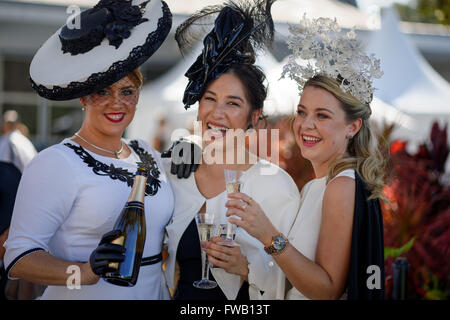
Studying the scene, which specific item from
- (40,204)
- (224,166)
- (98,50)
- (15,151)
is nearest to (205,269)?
(224,166)

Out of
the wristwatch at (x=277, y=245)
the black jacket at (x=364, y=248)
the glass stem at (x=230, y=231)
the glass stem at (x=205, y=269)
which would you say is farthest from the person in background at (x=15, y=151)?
the black jacket at (x=364, y=248)

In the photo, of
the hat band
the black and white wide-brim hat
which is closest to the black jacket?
the black and white wide-brim hat

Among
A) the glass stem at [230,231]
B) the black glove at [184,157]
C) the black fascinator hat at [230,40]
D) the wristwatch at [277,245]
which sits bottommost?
the wristwatch at [277,245]

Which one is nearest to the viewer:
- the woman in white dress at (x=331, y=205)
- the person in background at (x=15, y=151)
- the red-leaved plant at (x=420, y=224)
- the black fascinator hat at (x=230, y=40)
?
the woman in white dress at (x=331, y=205)

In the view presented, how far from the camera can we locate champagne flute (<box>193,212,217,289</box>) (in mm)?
2285

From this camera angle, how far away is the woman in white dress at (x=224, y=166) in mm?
2592

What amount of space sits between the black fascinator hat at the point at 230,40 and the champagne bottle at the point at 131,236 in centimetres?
82

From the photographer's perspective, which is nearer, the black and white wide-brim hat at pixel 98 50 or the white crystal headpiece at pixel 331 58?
the black and white wide-brim hat at pixel 98 50

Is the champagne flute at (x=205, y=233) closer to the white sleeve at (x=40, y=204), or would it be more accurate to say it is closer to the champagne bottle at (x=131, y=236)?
the champagne bottle at (x=131, y=236)

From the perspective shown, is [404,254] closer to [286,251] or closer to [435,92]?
[286,251]

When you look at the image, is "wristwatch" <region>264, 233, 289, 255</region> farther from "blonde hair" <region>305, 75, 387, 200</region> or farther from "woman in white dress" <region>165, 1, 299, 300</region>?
"blonde hair" <region>305, 75, 387, 200</region>

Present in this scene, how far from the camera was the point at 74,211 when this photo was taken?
89.6 inches

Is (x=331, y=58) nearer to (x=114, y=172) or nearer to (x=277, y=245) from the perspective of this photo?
(x=277, y=245)
